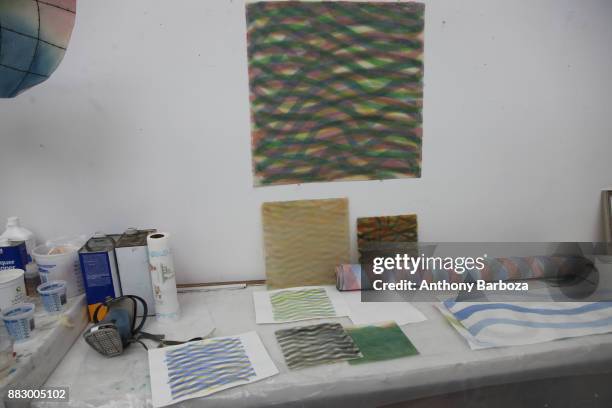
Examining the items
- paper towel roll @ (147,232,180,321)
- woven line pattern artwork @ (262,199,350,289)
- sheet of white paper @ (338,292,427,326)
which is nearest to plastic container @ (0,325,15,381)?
paper towel roll @ (147,232,180,321)

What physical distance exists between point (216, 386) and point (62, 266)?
0.54 meters

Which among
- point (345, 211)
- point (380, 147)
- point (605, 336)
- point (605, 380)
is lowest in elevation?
point (605, 380)

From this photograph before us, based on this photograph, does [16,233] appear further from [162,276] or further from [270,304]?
[270,304]

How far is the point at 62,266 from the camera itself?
3.43ft

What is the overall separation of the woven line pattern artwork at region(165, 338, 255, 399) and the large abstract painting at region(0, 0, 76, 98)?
25.9 inches

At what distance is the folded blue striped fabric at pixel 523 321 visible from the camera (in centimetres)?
99

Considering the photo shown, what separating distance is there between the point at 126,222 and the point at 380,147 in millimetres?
810

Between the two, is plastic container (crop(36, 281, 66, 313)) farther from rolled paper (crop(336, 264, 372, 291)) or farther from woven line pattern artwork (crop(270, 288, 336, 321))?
rolled paper (crop(336, 264, 372, 291))

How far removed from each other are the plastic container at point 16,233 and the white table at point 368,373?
1.12 ft

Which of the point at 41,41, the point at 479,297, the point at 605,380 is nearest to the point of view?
the point at 41,41

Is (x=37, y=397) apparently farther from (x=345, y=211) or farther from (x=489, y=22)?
(x=489, y=22)

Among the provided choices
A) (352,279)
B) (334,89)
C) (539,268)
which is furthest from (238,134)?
(539,268)

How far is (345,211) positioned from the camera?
1.30 m

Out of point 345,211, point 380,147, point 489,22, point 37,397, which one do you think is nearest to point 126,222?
point 37,397
